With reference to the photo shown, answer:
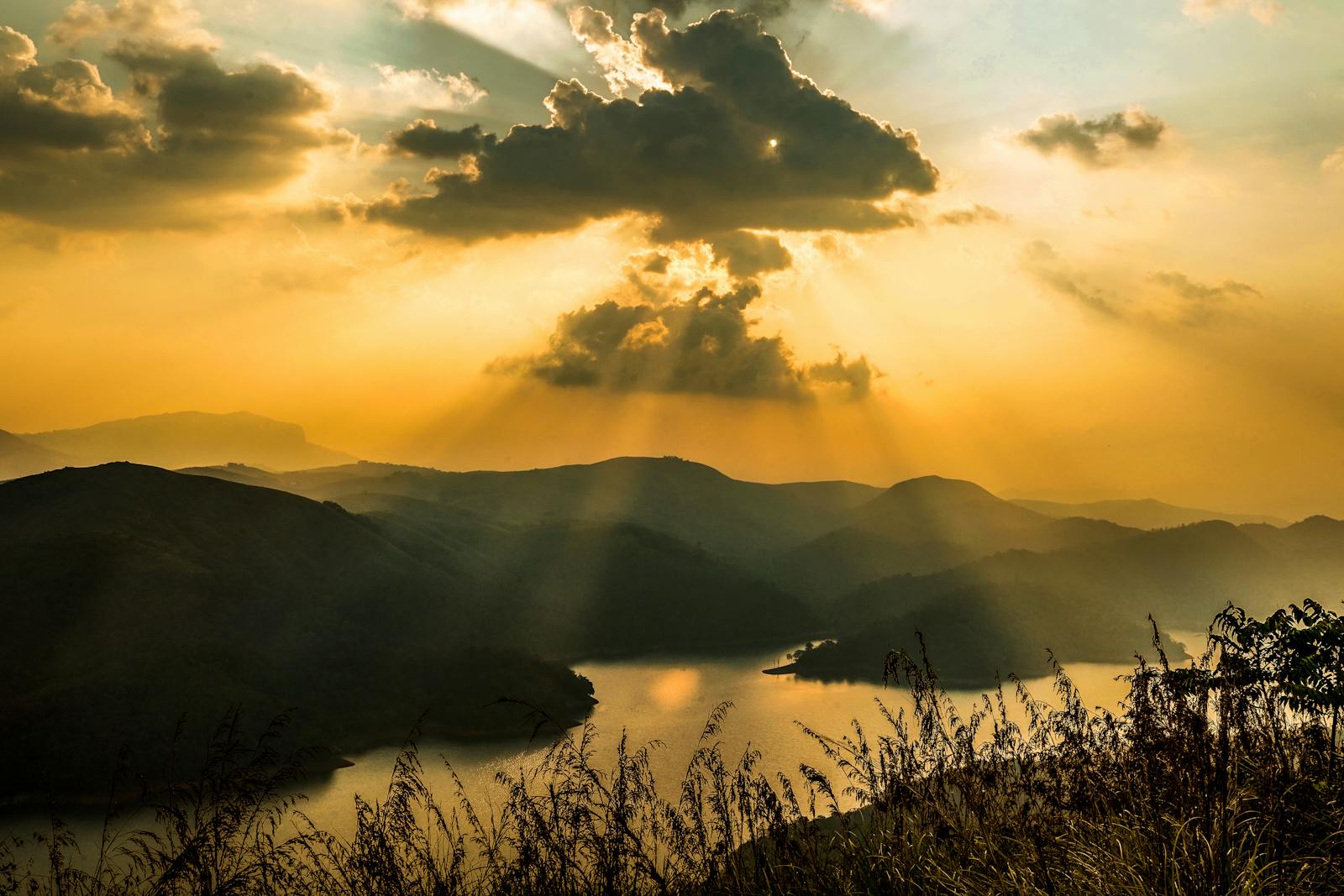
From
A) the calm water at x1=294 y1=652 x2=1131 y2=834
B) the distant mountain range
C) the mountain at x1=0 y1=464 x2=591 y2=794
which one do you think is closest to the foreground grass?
the calm water at x1=294 y1=652 x2=1131 y2=834

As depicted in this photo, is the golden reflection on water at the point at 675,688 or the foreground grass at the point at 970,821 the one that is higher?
the foreground grass at the point at 970,821

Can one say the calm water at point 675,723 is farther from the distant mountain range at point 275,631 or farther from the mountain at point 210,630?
the mountain at point 210,630

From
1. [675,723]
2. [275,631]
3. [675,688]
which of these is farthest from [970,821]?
[275,631]

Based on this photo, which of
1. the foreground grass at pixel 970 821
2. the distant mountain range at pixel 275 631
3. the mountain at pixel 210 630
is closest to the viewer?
the foreground grass at pixel 970 821

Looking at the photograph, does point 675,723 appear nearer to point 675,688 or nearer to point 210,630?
point 675,688

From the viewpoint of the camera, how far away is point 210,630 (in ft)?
431

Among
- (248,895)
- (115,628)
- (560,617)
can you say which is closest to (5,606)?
(115,628)

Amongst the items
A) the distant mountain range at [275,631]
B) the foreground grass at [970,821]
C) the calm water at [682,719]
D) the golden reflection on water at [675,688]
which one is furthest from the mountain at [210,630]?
the foreground grass at [970,821]

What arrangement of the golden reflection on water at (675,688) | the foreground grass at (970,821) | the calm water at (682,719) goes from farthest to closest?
the golden reflection on water at (675,688)
the calm water at (682,719)
the foreground grass at (970,821)

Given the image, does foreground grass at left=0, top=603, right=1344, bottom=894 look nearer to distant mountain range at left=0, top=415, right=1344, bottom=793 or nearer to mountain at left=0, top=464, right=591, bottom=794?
distant mountain range at left=0, top=415, right=1344, bottom=793

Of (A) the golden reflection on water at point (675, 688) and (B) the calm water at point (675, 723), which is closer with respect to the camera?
(B) the calm water at point (675, 723)

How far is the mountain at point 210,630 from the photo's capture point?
10225cm

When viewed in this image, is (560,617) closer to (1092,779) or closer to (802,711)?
(802,711)

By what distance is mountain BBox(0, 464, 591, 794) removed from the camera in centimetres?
10225
